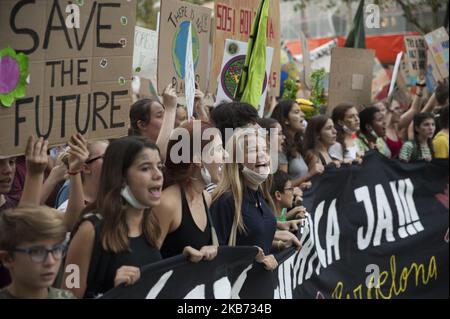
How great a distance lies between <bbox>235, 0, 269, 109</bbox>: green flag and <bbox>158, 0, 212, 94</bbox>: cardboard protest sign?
342mm

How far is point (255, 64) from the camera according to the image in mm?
7262

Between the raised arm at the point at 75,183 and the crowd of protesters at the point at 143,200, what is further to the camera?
the raised arm at the point at 75,183

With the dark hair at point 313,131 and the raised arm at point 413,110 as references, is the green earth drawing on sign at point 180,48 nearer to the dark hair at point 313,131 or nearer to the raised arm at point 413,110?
the dark hair at point 313,131

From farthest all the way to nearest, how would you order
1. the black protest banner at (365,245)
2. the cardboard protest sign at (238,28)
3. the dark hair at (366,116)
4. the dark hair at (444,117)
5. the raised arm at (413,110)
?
1. the raised arm at (413,110)
2. the dark hair at (444,117)
3. the dark hair at (366,116)
4. the cardboard protest sign at (238,28)
5. the black protest banner at (365,245)

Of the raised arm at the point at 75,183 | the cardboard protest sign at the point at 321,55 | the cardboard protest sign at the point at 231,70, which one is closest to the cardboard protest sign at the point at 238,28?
the cardboard protest sign at the point at 231,70

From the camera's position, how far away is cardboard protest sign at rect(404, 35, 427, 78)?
12.0 metres

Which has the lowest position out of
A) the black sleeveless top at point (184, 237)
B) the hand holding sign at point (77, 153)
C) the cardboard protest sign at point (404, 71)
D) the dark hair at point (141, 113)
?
the black sleeveless top at point (184, 237)

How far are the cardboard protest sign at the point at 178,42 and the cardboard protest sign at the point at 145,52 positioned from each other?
1.00 metres

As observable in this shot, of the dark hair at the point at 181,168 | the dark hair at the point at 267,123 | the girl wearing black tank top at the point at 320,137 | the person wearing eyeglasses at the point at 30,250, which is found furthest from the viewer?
the girl wearing black tank top at the point at 320,137

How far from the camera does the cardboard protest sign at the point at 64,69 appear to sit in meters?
4.57

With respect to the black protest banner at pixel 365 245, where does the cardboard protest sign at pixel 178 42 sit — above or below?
above

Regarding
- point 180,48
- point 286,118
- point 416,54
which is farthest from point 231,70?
point 416,54

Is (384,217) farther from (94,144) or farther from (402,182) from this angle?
(94,144)

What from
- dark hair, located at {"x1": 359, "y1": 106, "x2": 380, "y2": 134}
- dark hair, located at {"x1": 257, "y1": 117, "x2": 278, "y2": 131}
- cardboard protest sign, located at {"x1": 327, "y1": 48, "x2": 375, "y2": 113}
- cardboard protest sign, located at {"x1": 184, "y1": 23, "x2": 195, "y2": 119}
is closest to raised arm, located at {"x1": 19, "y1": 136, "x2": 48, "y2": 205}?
cardboard protest sign, located at {"x1": 184, "y1": 23, "x2": 195, "y2": 119}
